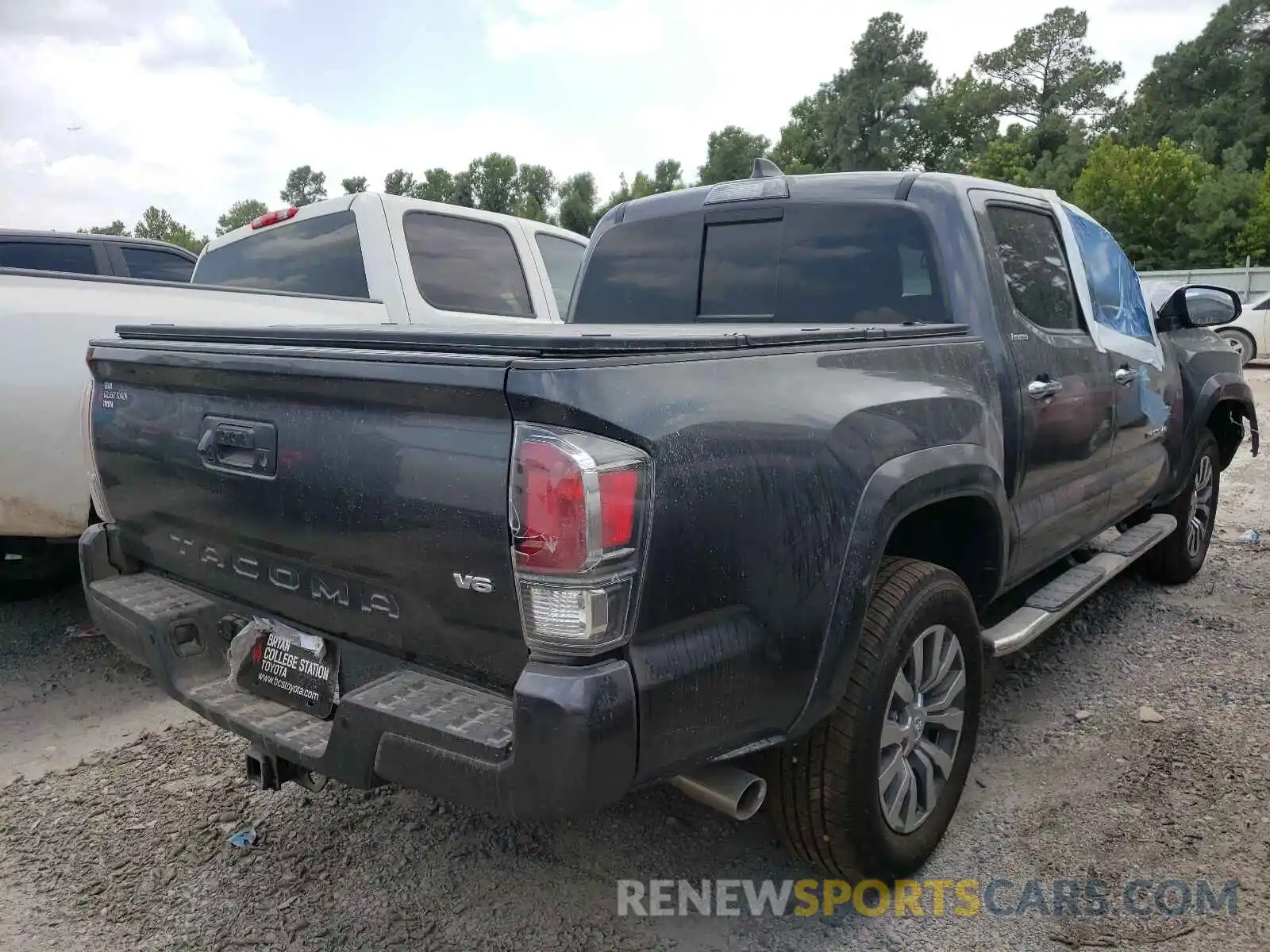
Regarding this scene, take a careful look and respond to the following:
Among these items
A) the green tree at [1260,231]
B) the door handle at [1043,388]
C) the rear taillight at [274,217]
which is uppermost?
the rear taillight at [274,217]

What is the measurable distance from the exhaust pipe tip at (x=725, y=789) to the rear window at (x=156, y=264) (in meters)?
6.14

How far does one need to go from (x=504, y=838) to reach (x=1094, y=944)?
64.1 inches

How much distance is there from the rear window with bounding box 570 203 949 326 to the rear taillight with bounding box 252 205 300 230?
258cm

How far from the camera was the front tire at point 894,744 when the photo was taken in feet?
7.61

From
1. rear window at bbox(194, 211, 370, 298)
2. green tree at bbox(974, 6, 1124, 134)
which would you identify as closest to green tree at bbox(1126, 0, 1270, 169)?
green tree at bbox(974, 6, 1124, 134)

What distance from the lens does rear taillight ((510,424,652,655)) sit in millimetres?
1725

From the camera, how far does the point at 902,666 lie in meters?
2.52

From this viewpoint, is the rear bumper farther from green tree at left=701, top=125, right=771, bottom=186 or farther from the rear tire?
green tree at left=701, top=125, right=771, bottom=186

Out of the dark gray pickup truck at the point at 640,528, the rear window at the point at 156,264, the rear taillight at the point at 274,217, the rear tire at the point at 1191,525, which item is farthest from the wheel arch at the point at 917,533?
the rear window at the point at 156,264

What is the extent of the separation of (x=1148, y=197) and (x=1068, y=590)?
141 feet

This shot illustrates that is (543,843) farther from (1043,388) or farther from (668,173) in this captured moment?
(668,173)

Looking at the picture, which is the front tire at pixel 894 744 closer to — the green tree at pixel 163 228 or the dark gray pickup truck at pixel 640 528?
the dark gray pickup truck at pixel 640 528

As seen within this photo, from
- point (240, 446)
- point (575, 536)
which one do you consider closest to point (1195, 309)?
point (575, 536)

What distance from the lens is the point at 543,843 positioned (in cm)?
284
